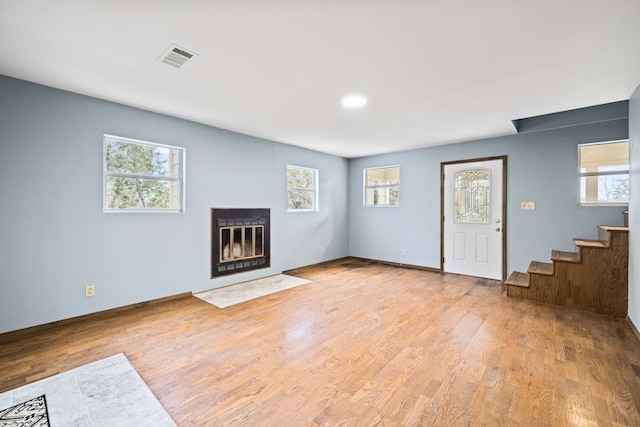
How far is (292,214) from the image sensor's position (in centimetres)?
551

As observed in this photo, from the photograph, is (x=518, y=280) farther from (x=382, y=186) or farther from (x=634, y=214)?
(x=382, y=186)

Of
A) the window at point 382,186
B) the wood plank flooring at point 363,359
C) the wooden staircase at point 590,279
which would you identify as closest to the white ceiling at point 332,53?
the wooden staircase at point 590,279

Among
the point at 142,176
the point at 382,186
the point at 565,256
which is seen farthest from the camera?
the point at 382,186

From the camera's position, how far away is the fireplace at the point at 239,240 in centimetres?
431

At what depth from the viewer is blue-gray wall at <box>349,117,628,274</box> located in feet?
13.3

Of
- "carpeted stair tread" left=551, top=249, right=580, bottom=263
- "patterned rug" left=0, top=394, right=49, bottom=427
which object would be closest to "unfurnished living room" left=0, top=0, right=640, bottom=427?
"patterned rug" left=0, top=394, right=49, bottom=427

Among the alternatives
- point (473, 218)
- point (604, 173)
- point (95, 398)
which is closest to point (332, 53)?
point (95, 398)

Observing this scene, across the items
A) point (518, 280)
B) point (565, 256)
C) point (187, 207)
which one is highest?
point (187, 207)

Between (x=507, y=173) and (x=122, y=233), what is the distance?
555cm

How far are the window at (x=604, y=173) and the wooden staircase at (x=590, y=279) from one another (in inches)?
18.5

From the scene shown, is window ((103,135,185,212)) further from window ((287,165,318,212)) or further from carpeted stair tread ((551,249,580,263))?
carpeted stair tread ((551,249,580,263))

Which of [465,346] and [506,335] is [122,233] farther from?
[506,335]

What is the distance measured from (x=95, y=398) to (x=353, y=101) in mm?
3326

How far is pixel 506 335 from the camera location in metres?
2.73
